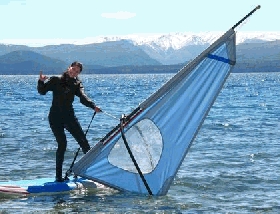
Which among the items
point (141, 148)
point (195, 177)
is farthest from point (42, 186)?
point (195, 177)

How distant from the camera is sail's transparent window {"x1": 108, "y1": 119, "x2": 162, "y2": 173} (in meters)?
12.5

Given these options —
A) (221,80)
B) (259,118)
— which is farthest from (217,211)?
(259,118)

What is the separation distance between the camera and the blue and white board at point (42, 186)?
13094 mm

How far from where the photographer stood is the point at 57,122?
13297 millimetres

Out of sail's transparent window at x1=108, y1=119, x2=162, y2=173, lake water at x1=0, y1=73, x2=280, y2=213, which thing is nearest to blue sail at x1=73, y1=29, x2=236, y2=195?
sail's transparent window at x1=108, y1=119, x2=162, y2=173

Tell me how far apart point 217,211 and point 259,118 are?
27.1m

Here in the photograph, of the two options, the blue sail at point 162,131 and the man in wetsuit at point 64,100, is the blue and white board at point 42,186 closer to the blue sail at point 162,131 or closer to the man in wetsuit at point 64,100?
the man in wetsuit at point 64,100

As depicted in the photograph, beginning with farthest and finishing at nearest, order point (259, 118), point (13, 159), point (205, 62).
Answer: point (259, 118), point (13, 159), point (205, 62)

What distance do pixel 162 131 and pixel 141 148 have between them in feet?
1.87

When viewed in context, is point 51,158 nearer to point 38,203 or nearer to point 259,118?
point 38,203

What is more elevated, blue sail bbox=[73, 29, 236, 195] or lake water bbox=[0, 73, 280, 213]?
blue sail bbox=[73, 29, 236, 195]

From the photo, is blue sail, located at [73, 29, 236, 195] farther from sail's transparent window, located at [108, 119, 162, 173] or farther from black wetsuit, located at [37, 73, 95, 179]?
black wetsuit, located at [37, 73, 95, 179]

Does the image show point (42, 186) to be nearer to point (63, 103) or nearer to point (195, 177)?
point (63, 103)

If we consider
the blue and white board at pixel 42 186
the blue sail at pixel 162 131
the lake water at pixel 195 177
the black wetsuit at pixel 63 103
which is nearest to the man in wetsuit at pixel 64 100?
the black wetsuit at pixel 63 103
